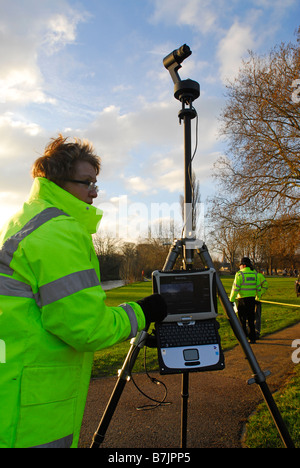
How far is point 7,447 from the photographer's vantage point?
136cm

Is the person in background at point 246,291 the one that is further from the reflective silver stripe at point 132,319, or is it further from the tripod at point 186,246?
the reflective silver stripe at point 132,319

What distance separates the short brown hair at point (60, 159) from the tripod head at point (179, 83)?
51.2 inches

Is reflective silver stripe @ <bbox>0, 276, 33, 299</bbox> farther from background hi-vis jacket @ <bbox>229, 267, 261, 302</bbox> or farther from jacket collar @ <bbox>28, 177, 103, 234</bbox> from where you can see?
background hi-vis jacket @ <bbox>229, 267, 261, 302</bbox>

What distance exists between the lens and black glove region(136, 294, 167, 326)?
1.85 m

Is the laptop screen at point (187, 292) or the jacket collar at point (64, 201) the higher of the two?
the jacket collar at point (64, 201)

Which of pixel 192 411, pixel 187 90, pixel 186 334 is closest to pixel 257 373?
pixel 186 334

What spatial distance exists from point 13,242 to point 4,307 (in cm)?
29

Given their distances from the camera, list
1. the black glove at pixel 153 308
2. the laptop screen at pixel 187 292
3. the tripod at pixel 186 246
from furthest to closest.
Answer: the tripod at pixel 186 246, the laptop screen at pixel 187 292, the black glove at pixel 153 308

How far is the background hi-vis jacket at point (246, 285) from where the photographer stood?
8148 millimetres

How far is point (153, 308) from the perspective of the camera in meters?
1.87

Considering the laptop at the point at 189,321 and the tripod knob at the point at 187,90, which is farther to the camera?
the tripod knob at the point at 187,90

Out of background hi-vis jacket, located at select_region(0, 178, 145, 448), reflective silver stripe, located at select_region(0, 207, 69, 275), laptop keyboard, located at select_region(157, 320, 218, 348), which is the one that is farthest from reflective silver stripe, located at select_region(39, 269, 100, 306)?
laptop keyboard, located at select_region(157, 320, 218, 348)

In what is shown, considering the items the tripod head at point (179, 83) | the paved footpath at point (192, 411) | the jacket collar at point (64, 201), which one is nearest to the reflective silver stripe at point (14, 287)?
the jacket collar at point (64, 201)

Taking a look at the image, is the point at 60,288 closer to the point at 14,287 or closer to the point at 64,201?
the point at 14,287
